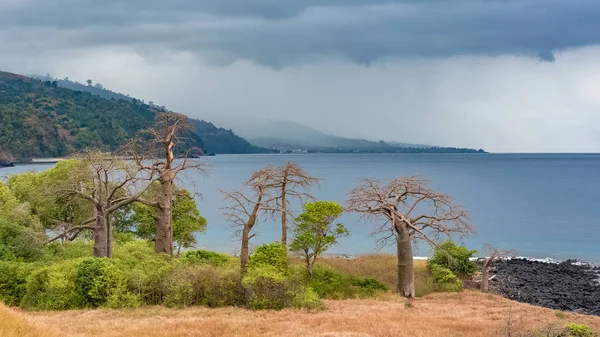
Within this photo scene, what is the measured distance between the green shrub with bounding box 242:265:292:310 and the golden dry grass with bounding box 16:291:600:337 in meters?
1.21

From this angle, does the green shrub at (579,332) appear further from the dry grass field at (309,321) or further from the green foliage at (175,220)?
the green foliage at (175,220)

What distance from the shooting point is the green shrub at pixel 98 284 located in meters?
24.4

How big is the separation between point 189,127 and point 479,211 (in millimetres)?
71984

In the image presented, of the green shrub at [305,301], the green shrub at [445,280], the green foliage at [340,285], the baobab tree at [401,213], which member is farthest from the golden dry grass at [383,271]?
the green shrub at [305,301]

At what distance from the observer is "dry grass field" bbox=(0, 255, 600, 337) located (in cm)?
1614

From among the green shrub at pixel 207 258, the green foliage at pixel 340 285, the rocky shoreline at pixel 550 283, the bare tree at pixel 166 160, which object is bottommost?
the rocky shoreline at pixel 550 283

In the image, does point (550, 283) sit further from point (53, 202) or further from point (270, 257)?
point (53, 202)

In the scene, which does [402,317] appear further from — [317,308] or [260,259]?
[260,259]

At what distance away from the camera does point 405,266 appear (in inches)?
1180

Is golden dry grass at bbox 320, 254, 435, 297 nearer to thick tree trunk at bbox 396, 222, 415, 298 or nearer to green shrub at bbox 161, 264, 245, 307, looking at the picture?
thick tree trunk at bbox 396, 222, 415, 298

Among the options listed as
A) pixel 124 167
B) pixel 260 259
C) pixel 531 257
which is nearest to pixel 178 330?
pixel 260 259

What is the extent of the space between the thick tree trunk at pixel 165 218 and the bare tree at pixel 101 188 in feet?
3.40

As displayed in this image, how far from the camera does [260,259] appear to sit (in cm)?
2644

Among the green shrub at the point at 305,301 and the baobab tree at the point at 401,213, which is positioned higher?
the baobab tree at the point at 401,213
